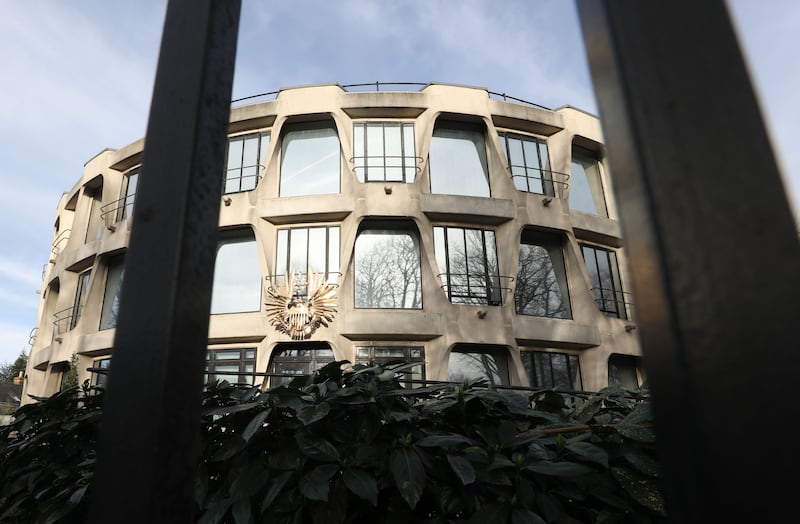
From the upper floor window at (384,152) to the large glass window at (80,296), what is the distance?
12124 millimetres

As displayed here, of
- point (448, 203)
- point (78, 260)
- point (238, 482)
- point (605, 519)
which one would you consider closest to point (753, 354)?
point (605, 519)

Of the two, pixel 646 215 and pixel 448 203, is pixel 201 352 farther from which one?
pixel 448 203

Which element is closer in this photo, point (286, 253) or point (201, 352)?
point (201, 352)

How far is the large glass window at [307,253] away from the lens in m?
16.2

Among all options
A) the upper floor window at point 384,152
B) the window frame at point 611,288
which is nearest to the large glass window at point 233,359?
the upper floor window at point 384,152

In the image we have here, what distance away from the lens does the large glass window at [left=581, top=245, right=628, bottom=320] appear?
18.4 metres

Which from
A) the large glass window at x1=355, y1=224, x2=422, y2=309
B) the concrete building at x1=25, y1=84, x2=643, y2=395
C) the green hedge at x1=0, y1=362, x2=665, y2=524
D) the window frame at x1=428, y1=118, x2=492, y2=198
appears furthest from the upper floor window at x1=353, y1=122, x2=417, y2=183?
the green hedge at x1=0, y1=362, x2=665, y2=524

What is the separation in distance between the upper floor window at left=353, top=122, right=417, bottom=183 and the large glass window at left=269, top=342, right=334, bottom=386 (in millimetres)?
5875

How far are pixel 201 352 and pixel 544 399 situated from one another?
143cm

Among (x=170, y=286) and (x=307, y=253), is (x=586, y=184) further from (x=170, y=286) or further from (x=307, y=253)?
(x=170, y=286)

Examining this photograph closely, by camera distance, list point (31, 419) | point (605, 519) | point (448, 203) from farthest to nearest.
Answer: point (448, 203) → point (31, 419) → point (605, 519)

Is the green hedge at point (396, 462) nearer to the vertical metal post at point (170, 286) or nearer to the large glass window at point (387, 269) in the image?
the vertical metal post at point (170, 286)

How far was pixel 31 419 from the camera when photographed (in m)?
2.04

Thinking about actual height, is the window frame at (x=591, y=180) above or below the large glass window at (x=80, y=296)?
above
